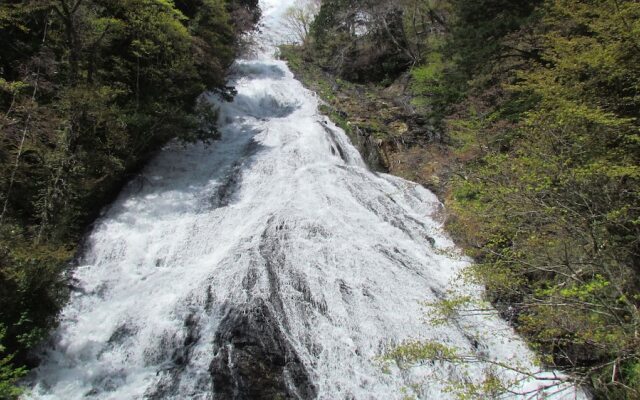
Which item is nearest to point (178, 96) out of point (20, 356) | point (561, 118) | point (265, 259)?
point (265, 259)

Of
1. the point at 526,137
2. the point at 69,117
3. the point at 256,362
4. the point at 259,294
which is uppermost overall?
the point at 526,137

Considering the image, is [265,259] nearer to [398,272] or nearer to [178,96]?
[398,272]

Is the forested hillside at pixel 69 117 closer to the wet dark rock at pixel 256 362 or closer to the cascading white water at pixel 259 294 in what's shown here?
the cascading white water at pixel 259 294

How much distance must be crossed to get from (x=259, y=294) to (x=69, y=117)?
6407 mm

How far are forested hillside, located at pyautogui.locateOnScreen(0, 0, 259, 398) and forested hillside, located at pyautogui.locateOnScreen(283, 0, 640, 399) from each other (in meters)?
6.20

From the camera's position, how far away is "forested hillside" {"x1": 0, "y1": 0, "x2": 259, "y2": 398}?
22.7ft

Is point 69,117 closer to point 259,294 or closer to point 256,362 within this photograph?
point 259,294

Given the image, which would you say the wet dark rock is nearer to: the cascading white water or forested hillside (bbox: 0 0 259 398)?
the cascading white water

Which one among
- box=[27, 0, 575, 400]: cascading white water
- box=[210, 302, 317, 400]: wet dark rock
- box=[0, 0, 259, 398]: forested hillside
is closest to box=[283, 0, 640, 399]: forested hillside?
box=[27, 0, 575, 400]: cascading white water

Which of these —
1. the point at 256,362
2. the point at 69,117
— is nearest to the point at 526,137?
the point at 256,362

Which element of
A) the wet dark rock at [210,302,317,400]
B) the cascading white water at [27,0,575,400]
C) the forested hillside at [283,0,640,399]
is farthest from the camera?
the cascading white water at [27,0,575,400]

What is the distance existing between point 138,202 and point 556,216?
10069 mm

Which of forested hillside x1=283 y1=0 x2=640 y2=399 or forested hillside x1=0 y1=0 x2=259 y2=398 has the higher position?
forested hillside x1=283 y1=0 x2=640 y2=399

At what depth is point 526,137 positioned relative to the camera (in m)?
10.4
